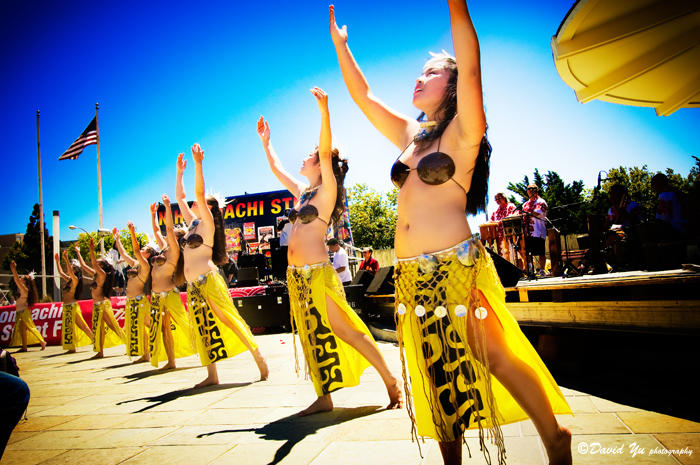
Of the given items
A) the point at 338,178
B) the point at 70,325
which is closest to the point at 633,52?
the point at 338,178

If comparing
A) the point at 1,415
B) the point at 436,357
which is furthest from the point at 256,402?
the point at 436,357

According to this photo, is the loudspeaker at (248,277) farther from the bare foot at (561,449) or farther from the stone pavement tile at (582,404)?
the bare foot at (561,449)

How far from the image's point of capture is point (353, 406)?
10.7ft

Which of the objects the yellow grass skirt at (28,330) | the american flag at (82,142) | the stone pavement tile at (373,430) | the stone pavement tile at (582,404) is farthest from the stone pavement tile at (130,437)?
the american flag at (82,142)

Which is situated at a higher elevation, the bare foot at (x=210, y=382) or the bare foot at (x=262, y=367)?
the bare foot at (x=262, y=367)

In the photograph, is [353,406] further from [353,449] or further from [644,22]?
[644,22]

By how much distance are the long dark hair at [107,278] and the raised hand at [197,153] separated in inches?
225

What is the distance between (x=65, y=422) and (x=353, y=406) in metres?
2.65

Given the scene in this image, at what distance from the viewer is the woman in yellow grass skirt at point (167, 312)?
19.5 ft

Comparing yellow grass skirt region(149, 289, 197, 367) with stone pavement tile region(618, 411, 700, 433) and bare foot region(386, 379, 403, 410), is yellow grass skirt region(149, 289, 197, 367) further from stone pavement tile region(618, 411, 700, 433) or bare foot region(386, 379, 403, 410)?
stone pavement tile region(618, 411, 700, 433)

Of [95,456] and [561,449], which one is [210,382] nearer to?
[95,456]

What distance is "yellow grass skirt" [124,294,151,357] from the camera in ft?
22.4

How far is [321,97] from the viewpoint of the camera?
10.2 ft

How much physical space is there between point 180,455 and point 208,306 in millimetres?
2293
